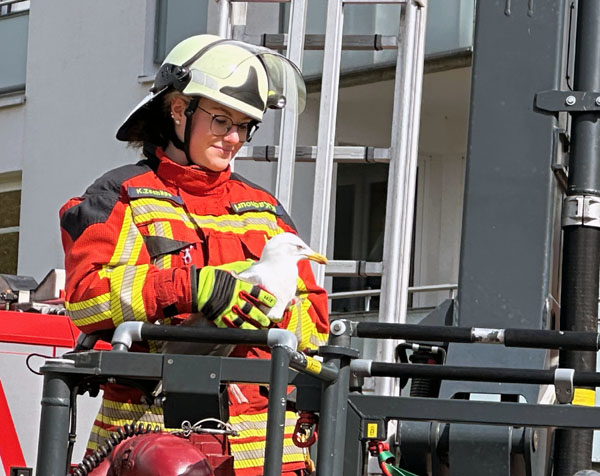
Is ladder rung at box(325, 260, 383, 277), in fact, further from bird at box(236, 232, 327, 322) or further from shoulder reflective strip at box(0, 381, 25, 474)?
bird at box(236, 232, 327, 322)

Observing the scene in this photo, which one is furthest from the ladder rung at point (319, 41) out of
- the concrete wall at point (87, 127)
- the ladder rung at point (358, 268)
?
the concrete wall at point (87, 127)

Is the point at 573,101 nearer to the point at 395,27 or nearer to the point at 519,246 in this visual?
the point at 519,246

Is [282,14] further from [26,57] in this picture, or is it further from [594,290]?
[594,290]

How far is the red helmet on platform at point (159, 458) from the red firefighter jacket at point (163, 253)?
34cm

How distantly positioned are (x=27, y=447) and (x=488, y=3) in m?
2.86

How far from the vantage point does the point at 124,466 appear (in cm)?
249

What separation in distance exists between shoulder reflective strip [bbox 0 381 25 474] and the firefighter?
2367 millimetres

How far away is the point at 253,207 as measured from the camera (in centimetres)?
317

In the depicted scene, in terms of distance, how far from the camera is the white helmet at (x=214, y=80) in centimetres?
312

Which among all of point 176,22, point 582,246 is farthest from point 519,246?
point 176,22

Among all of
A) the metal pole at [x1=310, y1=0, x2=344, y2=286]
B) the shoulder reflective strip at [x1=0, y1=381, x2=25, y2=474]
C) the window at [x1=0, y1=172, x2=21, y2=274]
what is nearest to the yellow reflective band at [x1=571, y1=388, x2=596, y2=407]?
the metal pole at [x1=310, y1=0, x2=344, y2=286]

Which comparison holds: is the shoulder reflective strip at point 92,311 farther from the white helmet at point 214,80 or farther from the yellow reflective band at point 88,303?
the white helmet at point 214,80

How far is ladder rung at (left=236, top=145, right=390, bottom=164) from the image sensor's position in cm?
545

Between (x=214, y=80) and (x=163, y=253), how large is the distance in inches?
16.5
